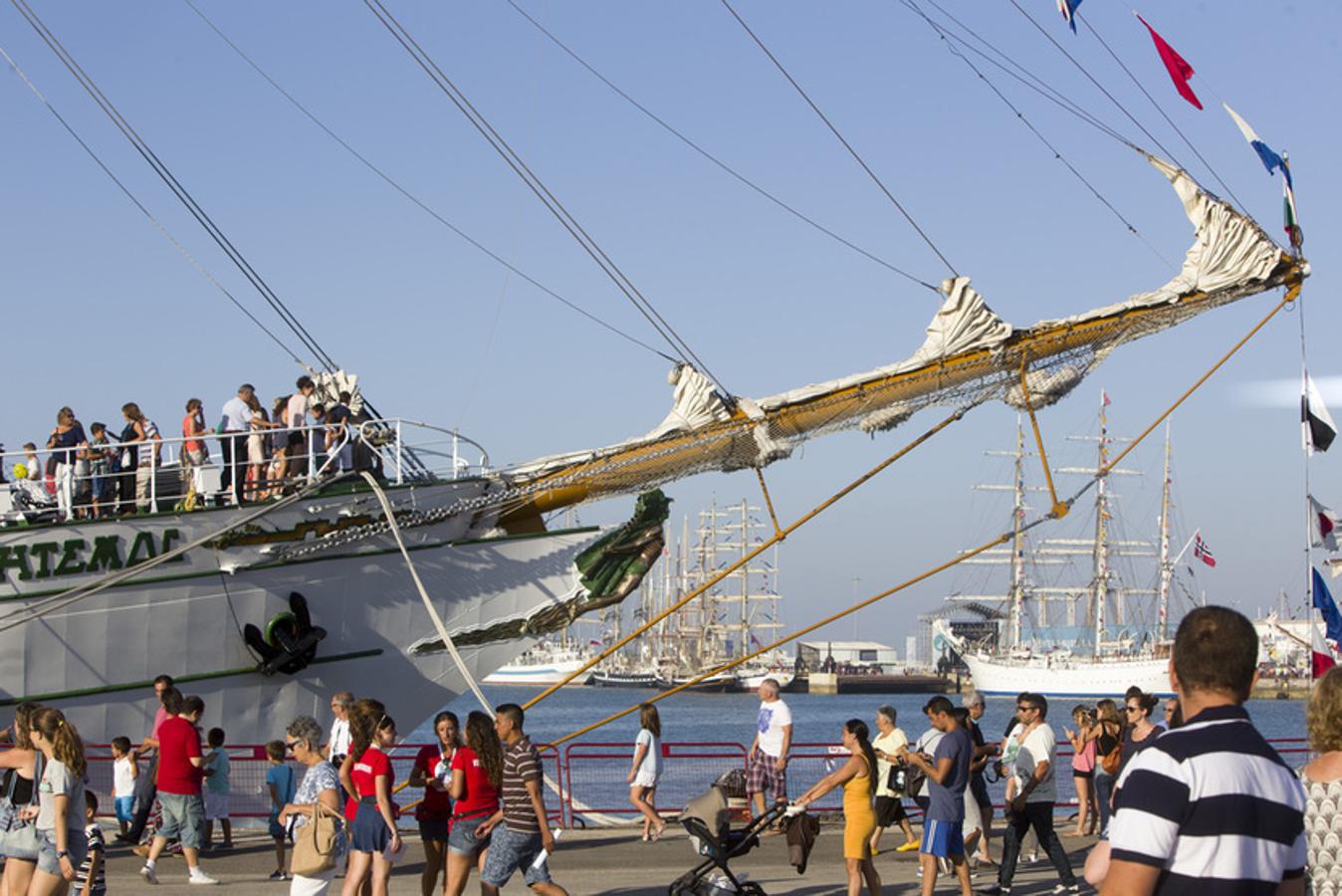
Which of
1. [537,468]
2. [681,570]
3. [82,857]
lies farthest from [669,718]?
[82,857]

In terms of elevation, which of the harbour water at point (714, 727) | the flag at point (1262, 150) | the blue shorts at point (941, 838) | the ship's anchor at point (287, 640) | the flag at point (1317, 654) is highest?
the flag at point (1262, 150)

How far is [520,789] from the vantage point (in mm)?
8766

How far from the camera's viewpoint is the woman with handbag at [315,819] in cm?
862

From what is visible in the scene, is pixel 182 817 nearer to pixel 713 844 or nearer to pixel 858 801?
pixel 713 844

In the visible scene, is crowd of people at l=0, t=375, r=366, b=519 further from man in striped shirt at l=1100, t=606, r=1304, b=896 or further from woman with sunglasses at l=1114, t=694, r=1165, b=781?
man in striped shirt at l=1100, t=606, r=1304, b=896

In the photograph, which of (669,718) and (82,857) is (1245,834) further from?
(669,718)

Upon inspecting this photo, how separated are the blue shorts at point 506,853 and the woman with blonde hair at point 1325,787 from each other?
4.84 meters

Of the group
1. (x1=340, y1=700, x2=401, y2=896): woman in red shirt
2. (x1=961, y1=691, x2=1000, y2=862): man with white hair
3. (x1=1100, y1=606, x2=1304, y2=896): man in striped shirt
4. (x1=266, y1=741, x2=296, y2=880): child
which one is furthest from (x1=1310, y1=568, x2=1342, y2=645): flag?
(x1=1100, y1=606, x2=1304, y2=896): man in striped shirt

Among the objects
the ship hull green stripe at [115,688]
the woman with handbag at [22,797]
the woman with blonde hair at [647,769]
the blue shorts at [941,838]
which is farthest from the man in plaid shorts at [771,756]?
the ship hull green stripe at [115,688]

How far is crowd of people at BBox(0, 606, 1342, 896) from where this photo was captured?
3828 mm

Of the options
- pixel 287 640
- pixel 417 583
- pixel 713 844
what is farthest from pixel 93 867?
pixel 287 640

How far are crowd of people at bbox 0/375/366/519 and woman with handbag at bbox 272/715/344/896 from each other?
26.9 ft

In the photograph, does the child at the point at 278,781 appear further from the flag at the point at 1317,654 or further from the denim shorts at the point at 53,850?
the flag at the point at 1317,654

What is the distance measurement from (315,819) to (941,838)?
3.69 meters
